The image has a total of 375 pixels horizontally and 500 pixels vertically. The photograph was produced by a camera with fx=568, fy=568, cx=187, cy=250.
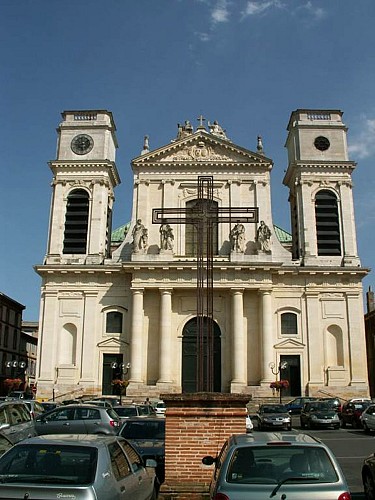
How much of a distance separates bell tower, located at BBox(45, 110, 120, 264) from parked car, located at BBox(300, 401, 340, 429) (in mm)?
19674

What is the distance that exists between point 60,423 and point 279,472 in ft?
44.5

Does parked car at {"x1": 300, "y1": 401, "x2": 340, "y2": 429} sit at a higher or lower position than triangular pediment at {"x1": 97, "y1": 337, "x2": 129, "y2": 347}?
lower

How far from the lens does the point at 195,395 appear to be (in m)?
10.6

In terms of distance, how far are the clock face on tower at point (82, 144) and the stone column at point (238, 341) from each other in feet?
53.5

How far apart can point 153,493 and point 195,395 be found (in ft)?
6.66

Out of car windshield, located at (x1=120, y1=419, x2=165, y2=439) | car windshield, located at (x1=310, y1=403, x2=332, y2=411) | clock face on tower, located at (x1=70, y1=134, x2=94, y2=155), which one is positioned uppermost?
clock face on tower, located at (x1=70, y1=134, x2=94, y2=155)

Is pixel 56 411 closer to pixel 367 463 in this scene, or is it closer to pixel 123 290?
pixel 367 463

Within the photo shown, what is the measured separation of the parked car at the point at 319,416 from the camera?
26859 millimetres

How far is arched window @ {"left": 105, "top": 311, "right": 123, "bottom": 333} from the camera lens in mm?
40500

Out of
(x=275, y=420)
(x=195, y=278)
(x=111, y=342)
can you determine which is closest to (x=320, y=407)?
(x=275, y=420)

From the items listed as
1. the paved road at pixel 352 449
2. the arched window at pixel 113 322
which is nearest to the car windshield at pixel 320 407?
the paved road at pixel 352 449

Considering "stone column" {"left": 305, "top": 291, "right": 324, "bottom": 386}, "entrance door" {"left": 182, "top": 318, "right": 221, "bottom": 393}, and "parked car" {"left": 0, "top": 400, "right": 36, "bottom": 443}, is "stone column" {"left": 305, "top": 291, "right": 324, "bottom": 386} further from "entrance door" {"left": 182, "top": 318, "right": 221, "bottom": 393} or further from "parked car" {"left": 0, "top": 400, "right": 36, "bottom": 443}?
"parked car" {"left": 0, "top": 400, "right": 36, "bottom": 443}

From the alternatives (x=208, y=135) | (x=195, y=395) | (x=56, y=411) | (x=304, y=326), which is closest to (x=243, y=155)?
(x=208, y=135)

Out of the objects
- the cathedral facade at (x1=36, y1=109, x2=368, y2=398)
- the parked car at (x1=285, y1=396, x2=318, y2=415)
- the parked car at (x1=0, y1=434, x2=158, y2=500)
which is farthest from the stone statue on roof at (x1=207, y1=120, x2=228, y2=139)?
the parked car at (x1=0, y1=434, x2=158, y2=500)
